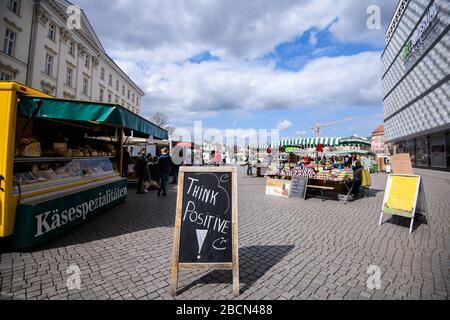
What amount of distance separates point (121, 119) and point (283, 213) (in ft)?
15.7

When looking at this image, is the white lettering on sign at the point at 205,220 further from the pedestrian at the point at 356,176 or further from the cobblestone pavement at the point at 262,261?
the pedestrian at the point at 356,176

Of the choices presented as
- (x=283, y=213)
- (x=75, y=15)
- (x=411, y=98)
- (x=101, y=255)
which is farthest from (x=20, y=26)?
(x=411, y=98)

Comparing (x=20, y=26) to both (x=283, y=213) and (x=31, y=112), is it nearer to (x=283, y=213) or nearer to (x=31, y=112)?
(x=31, y=112)

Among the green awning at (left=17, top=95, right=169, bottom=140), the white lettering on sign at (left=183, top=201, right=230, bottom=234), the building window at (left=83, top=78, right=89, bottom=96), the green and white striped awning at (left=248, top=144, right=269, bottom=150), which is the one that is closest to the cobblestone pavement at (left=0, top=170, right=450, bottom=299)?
the white lettering on sign at (left=183, top=201, right=230, bottom=234)

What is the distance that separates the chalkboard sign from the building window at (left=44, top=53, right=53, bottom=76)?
24.9 meters

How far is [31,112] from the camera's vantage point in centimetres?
368

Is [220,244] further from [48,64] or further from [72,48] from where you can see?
[72,48]

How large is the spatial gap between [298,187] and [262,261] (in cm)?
561

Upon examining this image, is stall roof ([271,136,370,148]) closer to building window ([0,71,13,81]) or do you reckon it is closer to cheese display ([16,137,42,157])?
cheese display ([16,137,42,157])

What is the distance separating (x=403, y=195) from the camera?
16.4 feet

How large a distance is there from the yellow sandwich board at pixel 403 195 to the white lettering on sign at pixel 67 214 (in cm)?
696

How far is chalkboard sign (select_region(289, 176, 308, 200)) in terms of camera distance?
8148 mm

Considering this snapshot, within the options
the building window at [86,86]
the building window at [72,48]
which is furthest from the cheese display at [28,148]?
the building window at [86,86]

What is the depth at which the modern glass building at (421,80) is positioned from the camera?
23.6 m
